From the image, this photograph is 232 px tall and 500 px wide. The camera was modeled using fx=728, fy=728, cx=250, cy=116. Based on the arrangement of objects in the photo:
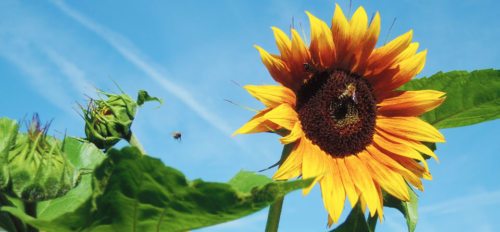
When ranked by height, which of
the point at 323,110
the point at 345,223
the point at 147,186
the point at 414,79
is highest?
the point at 414,79

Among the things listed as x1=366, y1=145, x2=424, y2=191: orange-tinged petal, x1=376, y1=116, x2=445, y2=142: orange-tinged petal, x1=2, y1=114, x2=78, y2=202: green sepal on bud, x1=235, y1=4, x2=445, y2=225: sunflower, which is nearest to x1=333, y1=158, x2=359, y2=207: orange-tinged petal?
x1=235, y1=4, x2=445, y2=225: sunflower

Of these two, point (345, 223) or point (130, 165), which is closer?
point (130, 165)

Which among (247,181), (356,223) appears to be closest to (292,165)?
(356,223)

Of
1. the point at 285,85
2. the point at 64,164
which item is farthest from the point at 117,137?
the point at 64,164

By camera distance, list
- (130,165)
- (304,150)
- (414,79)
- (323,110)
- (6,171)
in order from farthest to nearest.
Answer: (414,79), (323,110), (304,150), (6,171), (130,165)

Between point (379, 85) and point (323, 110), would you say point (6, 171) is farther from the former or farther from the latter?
point (379, 85)

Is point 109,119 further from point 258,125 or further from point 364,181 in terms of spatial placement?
point 364,181
